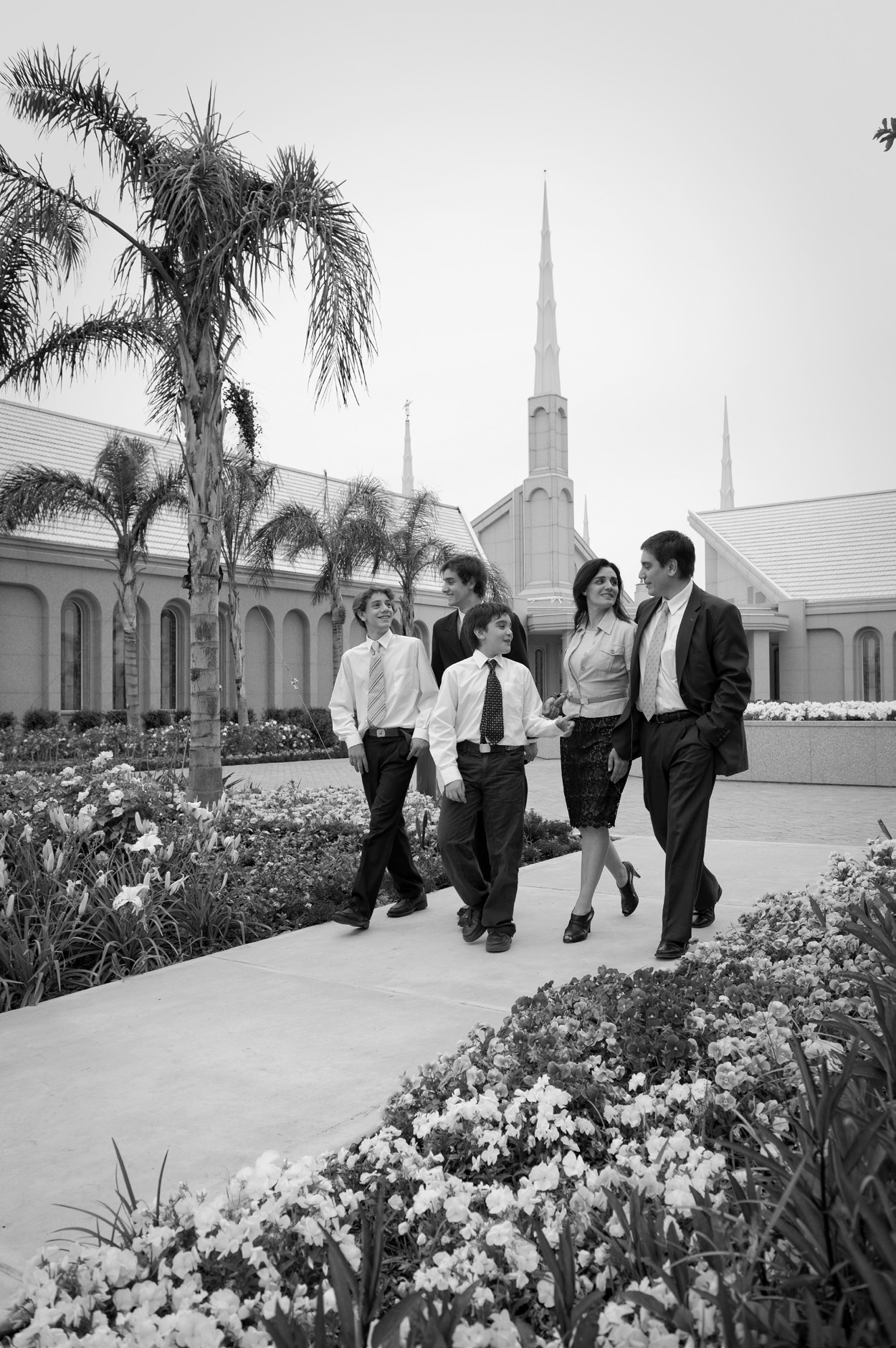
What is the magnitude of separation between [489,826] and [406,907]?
112cm

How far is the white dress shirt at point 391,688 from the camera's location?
19.9ft

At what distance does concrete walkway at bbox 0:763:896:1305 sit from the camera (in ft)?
10.00

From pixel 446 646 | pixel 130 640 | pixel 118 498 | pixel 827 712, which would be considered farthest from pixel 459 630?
pixel 130 640

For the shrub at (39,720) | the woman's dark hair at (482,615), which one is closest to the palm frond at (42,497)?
the shrub at (39,720)

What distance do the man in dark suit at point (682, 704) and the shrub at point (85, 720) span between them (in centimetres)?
2026

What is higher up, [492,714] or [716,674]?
[716,674]

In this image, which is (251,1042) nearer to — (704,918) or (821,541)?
(704,918)

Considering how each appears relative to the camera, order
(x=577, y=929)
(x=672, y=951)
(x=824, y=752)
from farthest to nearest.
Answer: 1. (x=824, y=752)
2. (x=577, y=929)
3. (x=672, y=951)

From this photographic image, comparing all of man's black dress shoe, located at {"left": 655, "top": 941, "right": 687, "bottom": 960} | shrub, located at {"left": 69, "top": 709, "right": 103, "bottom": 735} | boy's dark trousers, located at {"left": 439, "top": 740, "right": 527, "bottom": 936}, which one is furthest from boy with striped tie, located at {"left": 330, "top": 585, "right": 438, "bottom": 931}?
shrub, located at {"left": 69, "top": 709, "right": 103, "bottom": 735}

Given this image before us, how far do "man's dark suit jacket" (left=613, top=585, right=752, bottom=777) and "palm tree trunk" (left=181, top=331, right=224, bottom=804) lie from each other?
506 cm

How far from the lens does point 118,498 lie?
22125 millimetres

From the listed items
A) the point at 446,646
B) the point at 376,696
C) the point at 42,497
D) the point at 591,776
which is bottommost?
the point at 591,776

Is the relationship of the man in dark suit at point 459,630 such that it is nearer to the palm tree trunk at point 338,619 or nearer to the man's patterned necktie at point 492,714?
the man's patterned necktie at point 492,714

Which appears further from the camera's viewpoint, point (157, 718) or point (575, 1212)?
point (157, 718)
